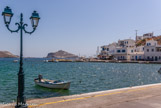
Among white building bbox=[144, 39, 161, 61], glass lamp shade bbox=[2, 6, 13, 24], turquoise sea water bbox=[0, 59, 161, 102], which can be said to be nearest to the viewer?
glass lamp shade bbox=[2, 6, 13, 24]

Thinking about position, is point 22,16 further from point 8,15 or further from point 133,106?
point 133,106

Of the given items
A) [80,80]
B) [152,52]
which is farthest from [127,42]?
[80,80]

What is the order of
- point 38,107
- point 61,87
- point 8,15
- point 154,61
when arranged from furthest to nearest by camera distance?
point 154,61
point 61,87
point 38,107
point 8,15

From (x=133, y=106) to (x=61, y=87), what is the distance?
1375cm

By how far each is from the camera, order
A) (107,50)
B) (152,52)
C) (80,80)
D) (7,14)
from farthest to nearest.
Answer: (107,50)
(152,52)
(80,80)
(7,14)

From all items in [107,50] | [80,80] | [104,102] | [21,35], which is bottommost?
[80,80]

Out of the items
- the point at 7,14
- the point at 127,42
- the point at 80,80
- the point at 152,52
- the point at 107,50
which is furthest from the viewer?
the point at 107,50

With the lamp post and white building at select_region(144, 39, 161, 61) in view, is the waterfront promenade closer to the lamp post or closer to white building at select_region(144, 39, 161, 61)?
the lamp post

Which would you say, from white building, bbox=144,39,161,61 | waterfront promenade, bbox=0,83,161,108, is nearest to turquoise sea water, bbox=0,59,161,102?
waterfront promenade, bbox=0,83,161,108

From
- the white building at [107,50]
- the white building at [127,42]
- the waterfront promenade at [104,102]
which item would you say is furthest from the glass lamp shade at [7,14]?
the white building at [127,42]

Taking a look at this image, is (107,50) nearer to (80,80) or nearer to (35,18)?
(80,80)

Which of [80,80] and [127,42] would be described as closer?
[80,80]

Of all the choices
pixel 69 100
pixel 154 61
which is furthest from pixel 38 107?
pixel 154 61

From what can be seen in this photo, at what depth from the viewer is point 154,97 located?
8.42 meters
